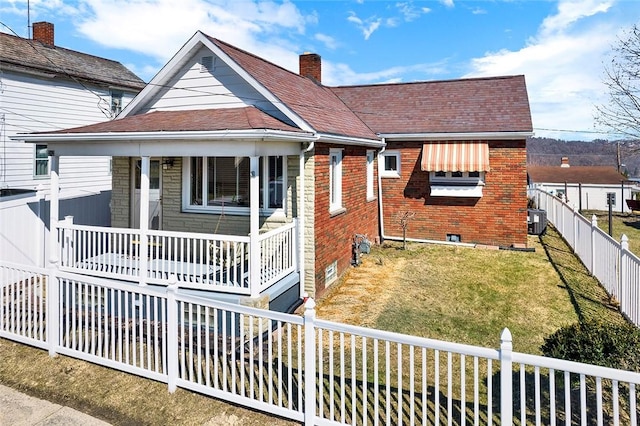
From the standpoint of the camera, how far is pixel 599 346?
5301 millimetres

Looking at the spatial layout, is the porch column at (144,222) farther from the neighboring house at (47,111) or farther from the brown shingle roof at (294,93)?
the neighboring house at (47,111)

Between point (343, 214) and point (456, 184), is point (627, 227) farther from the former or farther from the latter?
point (343, 214)

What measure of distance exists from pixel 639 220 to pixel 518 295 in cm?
1842

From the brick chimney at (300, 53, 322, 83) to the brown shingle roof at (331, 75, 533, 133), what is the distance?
4.77ft

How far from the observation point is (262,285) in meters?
8.32

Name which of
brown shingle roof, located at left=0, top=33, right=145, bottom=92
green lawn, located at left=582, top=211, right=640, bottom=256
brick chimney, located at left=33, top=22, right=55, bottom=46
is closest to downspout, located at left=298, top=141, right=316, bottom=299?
green lawn, located at left=582, top=211, right=640, bottom=256

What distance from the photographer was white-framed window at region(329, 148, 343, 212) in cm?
1173

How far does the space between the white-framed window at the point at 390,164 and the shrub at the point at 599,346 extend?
11.2m

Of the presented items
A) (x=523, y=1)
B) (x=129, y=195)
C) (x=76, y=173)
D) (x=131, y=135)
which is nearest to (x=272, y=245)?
(x=131, y=135)

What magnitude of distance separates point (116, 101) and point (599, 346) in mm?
21853

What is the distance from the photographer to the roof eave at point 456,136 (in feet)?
48.0

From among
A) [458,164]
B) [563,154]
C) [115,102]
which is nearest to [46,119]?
[115,102]

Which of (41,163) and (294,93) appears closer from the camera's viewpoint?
(294,93)

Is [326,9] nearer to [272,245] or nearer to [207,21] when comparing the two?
[207,21]
